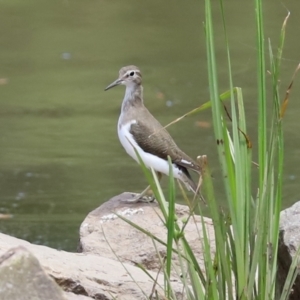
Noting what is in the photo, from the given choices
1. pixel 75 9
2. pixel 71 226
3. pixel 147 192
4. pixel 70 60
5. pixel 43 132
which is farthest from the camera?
pixel 75 9

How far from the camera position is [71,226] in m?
6.65

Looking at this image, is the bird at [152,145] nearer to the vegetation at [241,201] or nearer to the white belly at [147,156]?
the white belly at [147,156]

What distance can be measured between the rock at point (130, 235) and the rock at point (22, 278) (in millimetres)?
1800

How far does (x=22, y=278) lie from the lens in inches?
90.8

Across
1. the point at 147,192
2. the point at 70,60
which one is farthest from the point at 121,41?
the point at 147,192

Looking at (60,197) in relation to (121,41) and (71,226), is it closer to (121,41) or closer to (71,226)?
(71,226)

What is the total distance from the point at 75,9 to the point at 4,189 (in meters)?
5.83

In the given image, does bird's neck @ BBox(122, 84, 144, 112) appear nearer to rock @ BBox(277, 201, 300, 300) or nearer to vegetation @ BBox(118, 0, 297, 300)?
rock @ BBox(277, 201, 300, 300)

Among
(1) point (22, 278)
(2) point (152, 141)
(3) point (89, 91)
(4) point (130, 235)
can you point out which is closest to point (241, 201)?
(1) point (22, 278)

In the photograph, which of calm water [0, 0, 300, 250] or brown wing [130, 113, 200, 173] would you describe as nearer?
brown wing [130, 113, 200, 173]

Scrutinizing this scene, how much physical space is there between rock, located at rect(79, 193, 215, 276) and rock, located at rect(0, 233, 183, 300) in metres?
0.55

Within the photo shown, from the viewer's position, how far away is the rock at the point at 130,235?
14.6ft

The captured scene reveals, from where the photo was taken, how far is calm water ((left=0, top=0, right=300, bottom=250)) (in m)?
7.20

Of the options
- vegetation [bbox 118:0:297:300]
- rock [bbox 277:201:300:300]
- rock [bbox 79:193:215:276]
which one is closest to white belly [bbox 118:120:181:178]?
rock [bbox 79:193:215:276]
